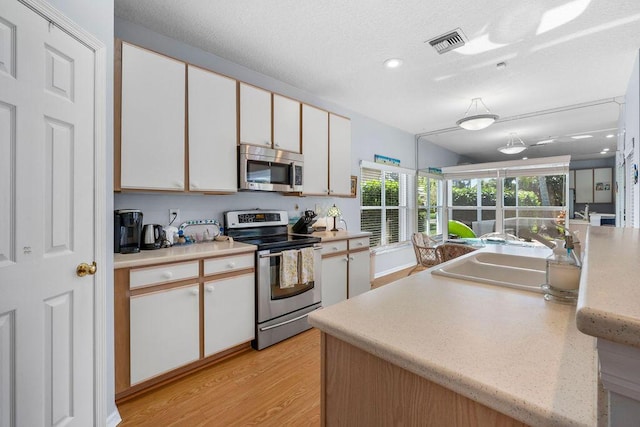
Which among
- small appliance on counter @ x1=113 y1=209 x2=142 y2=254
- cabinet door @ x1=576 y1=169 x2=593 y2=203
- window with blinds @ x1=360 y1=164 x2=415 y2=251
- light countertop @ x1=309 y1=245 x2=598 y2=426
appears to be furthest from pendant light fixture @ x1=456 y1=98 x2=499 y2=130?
cabinet door @ x1=576 y1=169 x2=593 y2=203

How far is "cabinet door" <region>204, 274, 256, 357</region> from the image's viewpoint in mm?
2131

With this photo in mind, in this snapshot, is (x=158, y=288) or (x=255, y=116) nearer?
(x=158, y=288)

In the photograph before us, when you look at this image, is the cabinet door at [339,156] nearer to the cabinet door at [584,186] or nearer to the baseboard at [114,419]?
the baseboard at [114,419]

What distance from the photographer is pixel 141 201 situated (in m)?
2.31

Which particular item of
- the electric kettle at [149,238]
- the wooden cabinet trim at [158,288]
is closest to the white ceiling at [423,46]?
the electric kettle at [149,238]

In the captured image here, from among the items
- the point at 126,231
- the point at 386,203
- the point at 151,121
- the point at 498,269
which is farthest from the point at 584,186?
the point at 126,231

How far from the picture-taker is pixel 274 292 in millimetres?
2516

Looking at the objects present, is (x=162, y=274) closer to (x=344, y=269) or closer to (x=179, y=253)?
(x=179, y=253)

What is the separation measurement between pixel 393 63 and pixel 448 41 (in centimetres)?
53

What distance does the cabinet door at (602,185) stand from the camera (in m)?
7.35

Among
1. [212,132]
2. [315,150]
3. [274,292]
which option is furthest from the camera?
[315,150]

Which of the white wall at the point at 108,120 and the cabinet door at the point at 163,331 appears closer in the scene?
the white wall at the point at 108,120

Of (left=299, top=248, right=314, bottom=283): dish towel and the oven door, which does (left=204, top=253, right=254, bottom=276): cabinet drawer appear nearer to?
the oven door

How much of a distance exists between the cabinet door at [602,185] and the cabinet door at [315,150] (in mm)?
8066
